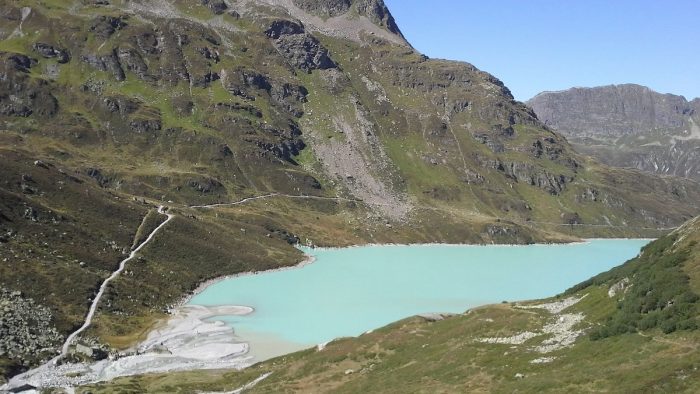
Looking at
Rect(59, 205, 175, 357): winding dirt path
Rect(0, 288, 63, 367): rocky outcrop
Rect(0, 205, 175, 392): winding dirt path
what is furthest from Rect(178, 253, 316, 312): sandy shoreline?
Rect(0, 288, 63, 367): rocky outcrop

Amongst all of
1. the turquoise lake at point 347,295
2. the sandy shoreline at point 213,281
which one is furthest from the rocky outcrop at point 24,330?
the turquoise lake at point 347,295

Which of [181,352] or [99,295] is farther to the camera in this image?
[99,295]

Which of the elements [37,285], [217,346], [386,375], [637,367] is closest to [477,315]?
[386,375]

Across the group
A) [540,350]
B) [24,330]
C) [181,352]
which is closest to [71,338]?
[24,330]

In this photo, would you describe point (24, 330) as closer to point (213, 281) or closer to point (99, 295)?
point (99, 295)

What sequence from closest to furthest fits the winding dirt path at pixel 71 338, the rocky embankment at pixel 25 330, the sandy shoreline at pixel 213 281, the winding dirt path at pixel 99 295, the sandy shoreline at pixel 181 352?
the winding dirt path at pixel 71 338
the sandy shoreline at pixel 181 352
the rocky embankment at pixel 25 330
the winding dirt path at pixel 99 295
the sandy shoreline at pixel 213 281

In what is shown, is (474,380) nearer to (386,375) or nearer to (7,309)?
(386,375)

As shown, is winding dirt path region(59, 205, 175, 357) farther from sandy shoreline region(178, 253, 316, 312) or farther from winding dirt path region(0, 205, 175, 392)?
sandy shoreline region(178, 253, 316, 312)

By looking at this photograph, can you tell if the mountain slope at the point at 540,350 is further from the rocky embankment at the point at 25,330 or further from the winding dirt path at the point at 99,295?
the winding dirt path at the point at 99,295
